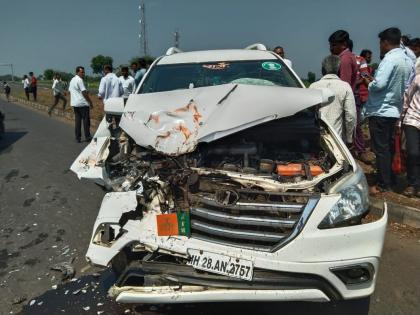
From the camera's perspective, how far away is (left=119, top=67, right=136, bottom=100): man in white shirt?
1046cm

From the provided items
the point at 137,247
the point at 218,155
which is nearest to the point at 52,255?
the point at 137,247

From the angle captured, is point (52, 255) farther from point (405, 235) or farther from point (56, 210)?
point (405, 235)

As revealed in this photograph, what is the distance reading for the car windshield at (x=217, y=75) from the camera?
4.37 m

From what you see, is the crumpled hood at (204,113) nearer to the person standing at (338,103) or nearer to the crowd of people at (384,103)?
the crowd of people at (384,103)

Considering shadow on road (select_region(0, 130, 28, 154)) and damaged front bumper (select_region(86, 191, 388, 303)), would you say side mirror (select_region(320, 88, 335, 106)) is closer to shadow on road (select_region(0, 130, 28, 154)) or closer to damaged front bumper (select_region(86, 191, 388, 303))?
damaged front bumper (select_region(86, 191, 388, 303))

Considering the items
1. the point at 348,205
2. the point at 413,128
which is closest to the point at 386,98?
the point at 413,128

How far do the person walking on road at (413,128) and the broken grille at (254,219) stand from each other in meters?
3.23

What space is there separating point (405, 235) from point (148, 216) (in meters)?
3.04

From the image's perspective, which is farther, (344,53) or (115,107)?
(344,53)

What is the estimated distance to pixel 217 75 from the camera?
4.46 metres

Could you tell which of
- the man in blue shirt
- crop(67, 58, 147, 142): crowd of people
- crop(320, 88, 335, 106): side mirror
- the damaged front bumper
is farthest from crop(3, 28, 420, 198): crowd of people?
crop(67, 58, 147, 142): crowd of people

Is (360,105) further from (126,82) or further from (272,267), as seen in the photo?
(126,82)

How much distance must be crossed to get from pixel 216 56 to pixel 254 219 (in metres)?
2.70

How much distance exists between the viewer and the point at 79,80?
10.2 meters
